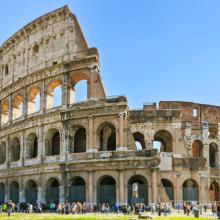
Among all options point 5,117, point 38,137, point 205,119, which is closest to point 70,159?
point 38,137

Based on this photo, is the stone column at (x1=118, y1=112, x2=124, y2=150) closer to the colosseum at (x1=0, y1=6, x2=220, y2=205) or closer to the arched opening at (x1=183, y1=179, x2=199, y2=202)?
the colosseum at (x1=0, y1=6, x2=220, y2=205)

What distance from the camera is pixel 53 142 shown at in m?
31.1

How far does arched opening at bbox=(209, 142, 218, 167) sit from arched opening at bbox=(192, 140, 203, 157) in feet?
3.17

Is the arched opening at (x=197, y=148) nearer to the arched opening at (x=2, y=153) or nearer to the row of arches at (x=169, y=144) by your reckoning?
the row of arches at (x=169, y=144)

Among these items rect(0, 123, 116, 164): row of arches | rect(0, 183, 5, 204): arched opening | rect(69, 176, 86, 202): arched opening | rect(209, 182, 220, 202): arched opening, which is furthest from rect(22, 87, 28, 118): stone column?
rect(209, 182, 220, 202): arched opening

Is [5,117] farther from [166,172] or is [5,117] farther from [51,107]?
[166,172]

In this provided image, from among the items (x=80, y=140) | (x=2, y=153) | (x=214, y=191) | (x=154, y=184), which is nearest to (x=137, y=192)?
(x=154, y=184)

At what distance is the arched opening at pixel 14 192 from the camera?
31.3 metres

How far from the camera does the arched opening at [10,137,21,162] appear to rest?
33094 mm

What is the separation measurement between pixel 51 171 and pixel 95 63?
8387 mm

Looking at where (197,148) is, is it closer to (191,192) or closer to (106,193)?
(191,192)

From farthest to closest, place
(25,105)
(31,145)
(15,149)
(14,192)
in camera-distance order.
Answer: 1. (15,149)
2. (25,105)
3. (14,192)
4. (31,145)

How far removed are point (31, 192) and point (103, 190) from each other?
602cm

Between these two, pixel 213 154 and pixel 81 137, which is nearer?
pixel 81 137
